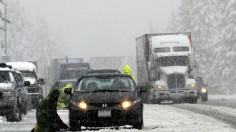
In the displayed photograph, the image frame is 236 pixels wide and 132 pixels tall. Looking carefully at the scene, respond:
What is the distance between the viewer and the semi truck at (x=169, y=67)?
3559cm

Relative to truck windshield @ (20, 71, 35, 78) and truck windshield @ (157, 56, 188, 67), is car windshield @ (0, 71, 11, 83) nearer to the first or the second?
truck windshield @ (20, 71, 35, 78)

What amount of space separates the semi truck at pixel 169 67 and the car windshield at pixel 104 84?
17573mm

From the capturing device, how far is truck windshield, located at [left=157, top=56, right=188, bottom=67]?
3647 centimetres

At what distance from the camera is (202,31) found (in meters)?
77.3

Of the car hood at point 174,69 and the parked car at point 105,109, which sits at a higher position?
Answer: the car hood at point 174,69

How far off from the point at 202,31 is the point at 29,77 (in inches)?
1766

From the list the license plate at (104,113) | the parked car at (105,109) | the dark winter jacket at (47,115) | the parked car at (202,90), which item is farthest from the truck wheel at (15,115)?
the parked car at (202,90)

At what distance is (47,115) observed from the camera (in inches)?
587

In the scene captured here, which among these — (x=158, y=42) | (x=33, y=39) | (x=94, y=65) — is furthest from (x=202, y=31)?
(x=33, y=39)

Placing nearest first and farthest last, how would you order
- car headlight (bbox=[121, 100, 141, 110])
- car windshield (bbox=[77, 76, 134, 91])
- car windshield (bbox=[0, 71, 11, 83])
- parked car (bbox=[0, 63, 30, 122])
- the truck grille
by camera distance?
car headlight (bbox=[121, 100, 141, 110]) < car windshield (bbox=[77, 76, 134, 91]) < parked car (bbox=[0, 63, 30, 122]) < car windshield (bbox=[0, 71, 11, 83]) < the truck grille

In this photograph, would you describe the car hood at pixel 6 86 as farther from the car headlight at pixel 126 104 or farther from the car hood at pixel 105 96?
the car headlight at pixel 126 104

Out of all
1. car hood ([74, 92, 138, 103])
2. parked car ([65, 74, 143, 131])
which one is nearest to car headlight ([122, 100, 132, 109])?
parked car ([65, 74, 143, 131])

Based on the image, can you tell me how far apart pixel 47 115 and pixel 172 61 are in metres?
22.1

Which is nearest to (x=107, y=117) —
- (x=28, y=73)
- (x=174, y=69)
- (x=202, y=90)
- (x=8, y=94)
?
(x=8, y=94)
